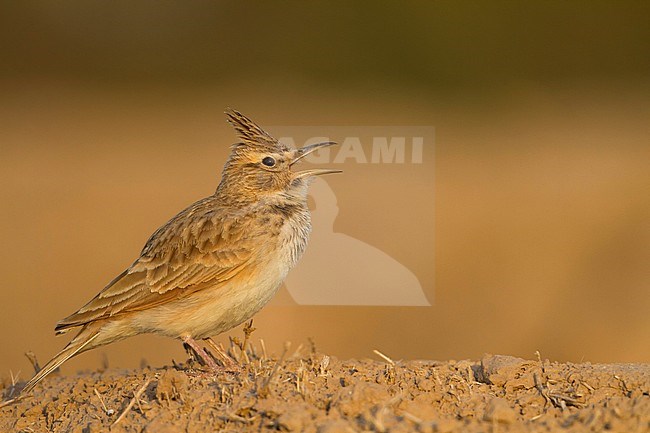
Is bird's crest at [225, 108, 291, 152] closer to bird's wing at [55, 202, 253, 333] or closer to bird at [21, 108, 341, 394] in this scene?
bird at [21, 108, 341, 394]

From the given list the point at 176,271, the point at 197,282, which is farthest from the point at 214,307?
the point at 176,271

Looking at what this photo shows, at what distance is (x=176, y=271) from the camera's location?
16.6ft

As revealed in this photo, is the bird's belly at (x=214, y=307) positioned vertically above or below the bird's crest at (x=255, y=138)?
below

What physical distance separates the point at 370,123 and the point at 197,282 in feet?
18.6

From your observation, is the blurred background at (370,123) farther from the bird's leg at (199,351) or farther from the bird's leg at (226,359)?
the bird's leg at (199,351)

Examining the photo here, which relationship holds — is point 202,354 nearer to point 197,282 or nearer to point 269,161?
point 197,282

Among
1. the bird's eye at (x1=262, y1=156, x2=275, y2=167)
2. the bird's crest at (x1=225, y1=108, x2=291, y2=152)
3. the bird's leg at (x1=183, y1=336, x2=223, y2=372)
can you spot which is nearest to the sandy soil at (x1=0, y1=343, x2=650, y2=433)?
the bird's leg at (x1=183, y1=336, x2=223, y2=372)

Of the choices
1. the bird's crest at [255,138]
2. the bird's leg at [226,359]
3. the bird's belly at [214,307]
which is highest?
the bird's crest at [255,138]

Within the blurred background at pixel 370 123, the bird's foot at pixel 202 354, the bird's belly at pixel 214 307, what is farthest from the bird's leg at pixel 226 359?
the blurred background at pixel 370 123

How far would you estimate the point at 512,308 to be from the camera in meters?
9.59

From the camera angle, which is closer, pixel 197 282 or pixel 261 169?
pixel 197 282

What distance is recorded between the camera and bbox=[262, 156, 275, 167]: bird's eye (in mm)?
5531

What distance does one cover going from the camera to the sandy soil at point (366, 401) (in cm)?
364

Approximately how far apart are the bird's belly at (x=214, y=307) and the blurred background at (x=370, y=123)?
4543mm
